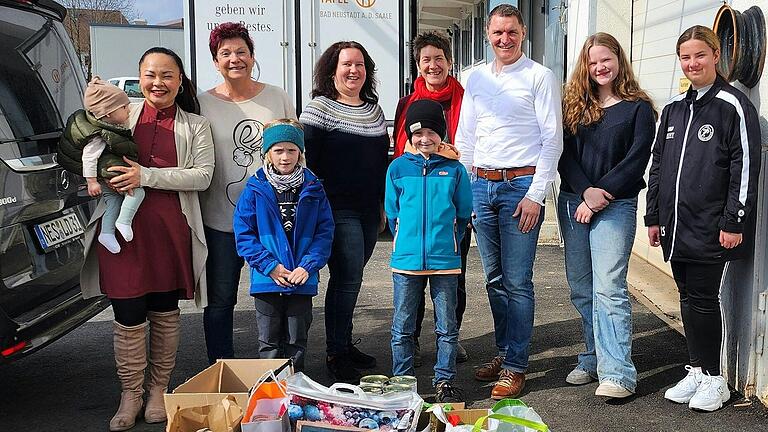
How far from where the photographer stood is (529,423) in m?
2.90

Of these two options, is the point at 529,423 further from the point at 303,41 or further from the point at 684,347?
the point at 303,41

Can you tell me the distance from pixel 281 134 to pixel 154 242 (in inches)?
33.3

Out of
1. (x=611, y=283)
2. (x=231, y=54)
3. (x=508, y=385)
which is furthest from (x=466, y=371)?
(x=231, y=54)

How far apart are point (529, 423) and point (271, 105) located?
2.25 meters

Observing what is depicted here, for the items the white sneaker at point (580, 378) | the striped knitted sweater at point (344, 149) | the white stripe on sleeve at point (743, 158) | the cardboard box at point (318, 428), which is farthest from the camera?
the white sneaker at point (580, 378)

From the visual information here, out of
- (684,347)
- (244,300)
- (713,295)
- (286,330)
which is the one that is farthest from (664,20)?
(286,330)

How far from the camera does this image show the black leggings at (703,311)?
4027mm

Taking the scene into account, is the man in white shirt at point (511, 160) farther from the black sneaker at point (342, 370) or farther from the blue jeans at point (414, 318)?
the black sneaker at point (342, 370)

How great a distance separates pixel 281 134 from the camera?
388 cm

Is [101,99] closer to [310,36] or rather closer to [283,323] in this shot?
[283,323]

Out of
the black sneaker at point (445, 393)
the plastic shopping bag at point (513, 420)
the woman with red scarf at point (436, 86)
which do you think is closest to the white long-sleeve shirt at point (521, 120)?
the woman with red scarf at point (436, 86)

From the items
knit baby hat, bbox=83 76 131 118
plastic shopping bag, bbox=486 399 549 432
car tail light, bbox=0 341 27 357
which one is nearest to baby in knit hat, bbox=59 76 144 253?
knit baby hat, bbox=83 76 131 118

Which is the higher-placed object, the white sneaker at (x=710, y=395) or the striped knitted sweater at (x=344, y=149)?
the striped knitted sweater at (x=344, y=149)

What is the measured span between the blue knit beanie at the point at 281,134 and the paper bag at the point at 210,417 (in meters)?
1.35
